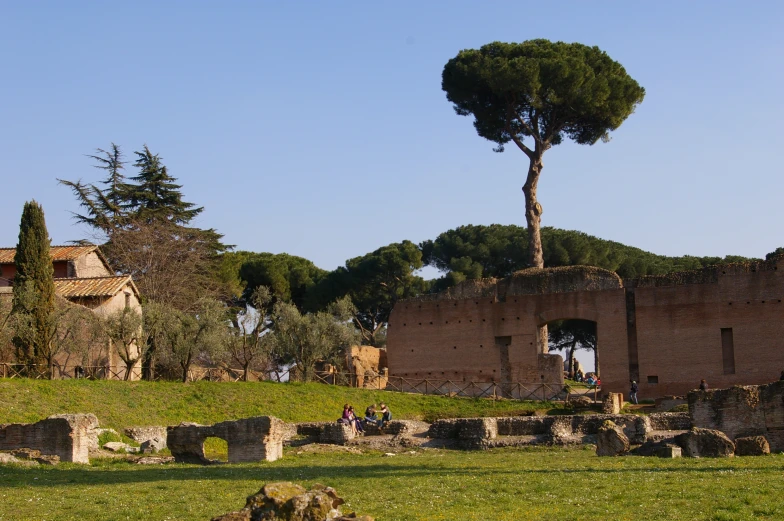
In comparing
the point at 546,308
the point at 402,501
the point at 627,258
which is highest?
the point at 627,258

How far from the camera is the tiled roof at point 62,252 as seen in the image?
37250 millimetres

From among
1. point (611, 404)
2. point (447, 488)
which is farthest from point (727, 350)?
point (447, 488)

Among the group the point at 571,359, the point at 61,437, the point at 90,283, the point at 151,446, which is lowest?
the point at 151,446

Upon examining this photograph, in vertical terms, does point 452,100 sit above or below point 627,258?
above

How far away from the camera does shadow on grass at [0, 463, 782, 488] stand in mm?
12922

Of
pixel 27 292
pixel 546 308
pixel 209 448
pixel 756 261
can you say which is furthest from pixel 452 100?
pixel 209 448

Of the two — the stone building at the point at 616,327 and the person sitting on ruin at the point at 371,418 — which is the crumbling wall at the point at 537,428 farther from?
the stone building at the point at 616,327

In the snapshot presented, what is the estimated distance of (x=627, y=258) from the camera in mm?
43656

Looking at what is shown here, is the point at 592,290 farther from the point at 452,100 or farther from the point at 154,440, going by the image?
the point at 154,440

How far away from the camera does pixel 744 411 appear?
55.3 ft

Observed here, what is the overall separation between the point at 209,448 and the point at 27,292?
8341mm

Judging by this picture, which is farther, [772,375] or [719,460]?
[772,375]

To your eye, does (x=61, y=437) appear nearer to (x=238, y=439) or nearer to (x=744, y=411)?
(x=238, y=439)

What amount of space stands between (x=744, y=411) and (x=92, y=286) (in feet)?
74.4
